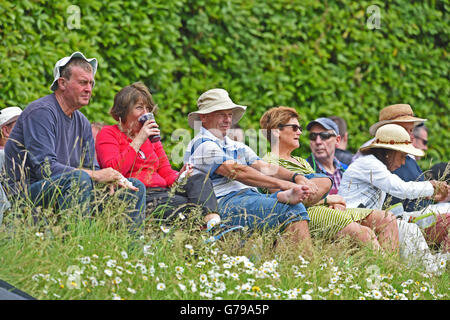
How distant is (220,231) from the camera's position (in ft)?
15.2

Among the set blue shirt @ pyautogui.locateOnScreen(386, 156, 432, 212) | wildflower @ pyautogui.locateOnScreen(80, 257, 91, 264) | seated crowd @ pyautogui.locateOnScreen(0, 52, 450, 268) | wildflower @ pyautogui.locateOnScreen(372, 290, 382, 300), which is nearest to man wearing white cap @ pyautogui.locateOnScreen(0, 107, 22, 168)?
seated crowd @ pyautogui.locateOnScreen(0, 52, 450, 268)

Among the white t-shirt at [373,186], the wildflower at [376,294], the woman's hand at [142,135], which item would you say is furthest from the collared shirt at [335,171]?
the wildflower at [376,294]

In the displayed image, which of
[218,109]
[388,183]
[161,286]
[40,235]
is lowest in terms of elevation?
[388,183]

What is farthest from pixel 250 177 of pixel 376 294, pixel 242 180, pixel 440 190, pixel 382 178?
pixel 440 190

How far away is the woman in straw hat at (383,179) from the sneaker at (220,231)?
119cm

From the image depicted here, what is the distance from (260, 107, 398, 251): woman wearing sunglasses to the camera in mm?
5035

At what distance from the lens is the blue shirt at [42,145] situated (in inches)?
172

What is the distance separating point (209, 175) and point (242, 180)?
10.9 inches

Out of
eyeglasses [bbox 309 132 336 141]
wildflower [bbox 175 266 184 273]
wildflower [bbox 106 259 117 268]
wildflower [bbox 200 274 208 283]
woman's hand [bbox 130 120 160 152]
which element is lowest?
→ wildflower [bbox 200 274 208 283]

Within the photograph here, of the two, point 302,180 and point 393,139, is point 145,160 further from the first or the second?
point 393,139

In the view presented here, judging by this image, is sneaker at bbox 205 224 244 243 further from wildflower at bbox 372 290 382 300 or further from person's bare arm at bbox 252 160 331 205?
wildflower at bbox 372 290 382 300

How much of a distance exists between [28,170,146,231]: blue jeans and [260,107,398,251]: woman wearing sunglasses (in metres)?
1.41

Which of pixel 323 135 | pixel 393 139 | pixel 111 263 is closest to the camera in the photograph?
pixel 111 263

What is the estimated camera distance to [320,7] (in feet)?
28.1
